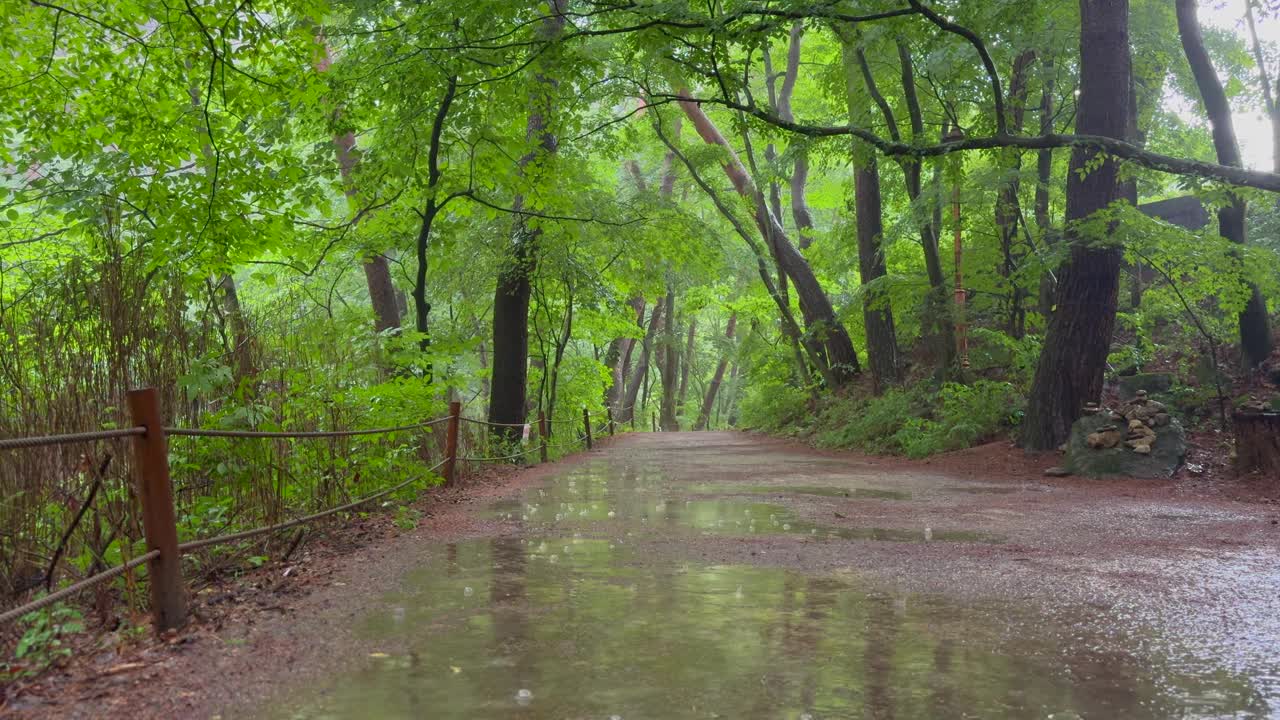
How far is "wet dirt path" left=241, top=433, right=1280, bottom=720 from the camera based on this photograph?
3268mm

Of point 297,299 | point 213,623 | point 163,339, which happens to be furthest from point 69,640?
point 297,299

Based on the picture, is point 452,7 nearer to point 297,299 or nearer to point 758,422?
point 297,299

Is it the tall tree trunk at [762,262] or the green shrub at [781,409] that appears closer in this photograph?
the tall tree trunk at [762,262]

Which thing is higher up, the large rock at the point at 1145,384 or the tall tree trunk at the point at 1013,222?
the tall tree trunk at the point at 1013,222

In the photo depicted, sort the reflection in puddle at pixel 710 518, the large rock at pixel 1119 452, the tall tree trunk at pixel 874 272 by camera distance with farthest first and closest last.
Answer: the tall tree trunk at pixel 874 272
the large rock at pixel 1119 452
the reflection in puddle at pixel 710 518

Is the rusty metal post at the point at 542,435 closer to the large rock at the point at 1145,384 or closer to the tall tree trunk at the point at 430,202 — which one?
the tall tree trunk at the point at 430,202

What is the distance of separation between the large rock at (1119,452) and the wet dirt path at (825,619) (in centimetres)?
251

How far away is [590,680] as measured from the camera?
11.5 ft

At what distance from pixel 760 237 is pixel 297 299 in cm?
1868

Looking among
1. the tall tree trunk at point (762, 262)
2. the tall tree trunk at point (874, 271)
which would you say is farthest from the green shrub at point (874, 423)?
the tall tree trunk at point (762, 262)

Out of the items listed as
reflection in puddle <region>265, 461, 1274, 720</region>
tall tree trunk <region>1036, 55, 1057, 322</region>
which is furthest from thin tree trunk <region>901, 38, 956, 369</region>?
reflection in puddle <region>265, 461, 1274, 720</region>

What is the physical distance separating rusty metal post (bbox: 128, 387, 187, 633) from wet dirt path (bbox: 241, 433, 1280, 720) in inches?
32.9

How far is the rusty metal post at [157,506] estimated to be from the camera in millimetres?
4211

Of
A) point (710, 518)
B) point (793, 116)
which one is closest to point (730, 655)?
point (710, 518)
